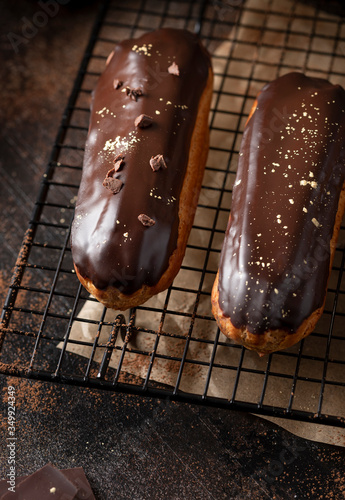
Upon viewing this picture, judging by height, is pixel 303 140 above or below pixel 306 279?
above

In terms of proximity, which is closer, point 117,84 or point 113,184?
point 113,184

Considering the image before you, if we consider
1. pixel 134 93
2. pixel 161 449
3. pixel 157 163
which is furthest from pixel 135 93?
pixel 161 449

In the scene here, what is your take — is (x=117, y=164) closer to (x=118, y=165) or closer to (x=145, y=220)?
(x=118, y=165)

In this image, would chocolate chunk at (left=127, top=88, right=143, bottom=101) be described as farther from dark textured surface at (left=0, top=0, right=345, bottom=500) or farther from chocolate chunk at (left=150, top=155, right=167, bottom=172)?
dark textured surface at (left=0, top=0, right=345, bottom=500)

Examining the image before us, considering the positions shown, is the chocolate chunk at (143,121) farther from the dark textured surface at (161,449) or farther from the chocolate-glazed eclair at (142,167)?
the dark textured surface at (161,449)

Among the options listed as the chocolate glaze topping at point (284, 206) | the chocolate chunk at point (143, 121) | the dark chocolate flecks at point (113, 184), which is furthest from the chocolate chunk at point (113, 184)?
the chocolate glaze topping at point (284, 206)

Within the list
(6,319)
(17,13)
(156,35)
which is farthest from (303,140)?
(17,13)

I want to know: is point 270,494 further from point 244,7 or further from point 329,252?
point 244,7
